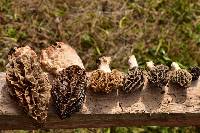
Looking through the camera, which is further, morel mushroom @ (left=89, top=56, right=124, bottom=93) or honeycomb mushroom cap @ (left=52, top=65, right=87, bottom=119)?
morel mushroom @ (left=89, top=56, right=124, bottom=93)

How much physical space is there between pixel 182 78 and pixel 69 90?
825 millimetres

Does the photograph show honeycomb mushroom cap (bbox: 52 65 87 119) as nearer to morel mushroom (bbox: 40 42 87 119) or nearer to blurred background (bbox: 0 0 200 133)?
morel mushroom (bbox: 40 42 87 119)

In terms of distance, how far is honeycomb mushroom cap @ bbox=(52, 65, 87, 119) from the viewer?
3086 mm

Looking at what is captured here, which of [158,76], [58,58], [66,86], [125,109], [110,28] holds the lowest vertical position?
[125,109]

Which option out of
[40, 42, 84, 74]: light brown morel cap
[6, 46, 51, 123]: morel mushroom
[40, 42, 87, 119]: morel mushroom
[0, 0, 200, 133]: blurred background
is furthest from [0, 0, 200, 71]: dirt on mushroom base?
[6, 46, 51, 123]: morel mushroom

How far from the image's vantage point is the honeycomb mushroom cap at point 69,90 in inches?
121

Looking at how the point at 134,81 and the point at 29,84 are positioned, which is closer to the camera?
the point at 29,84

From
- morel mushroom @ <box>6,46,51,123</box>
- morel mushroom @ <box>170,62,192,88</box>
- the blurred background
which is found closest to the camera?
morel mushroom @ <box>6,46,51,123</box>

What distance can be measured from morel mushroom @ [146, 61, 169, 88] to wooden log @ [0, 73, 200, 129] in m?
0.07

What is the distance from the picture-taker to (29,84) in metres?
3.13

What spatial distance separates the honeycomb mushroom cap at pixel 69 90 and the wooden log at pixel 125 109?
0.11 metres

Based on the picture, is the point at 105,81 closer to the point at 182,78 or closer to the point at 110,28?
the point at 182,78

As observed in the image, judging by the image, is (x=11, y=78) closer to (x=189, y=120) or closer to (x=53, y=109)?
(x=53, y=109)

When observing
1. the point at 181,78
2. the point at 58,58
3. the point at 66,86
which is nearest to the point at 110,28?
the point at 58,58
